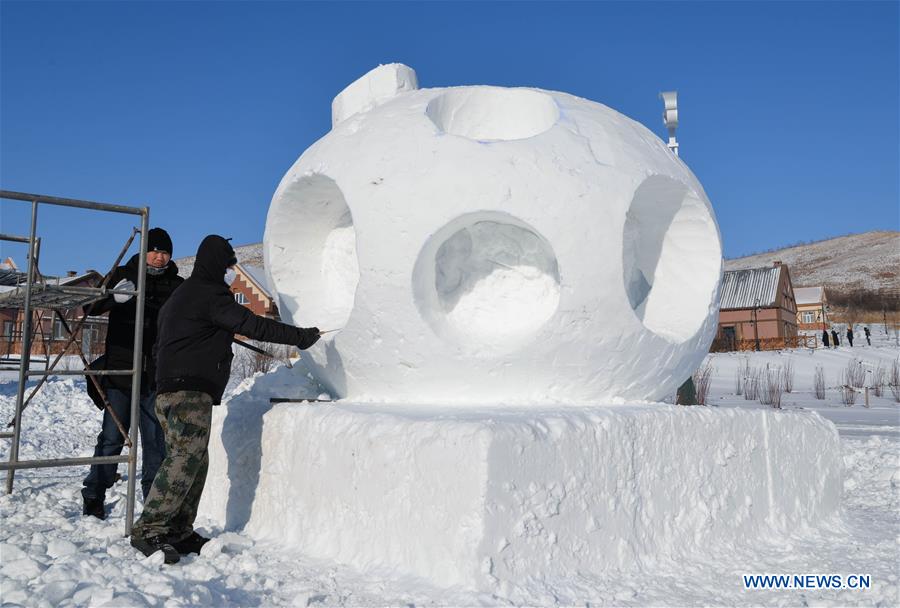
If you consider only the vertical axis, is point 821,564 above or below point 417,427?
below

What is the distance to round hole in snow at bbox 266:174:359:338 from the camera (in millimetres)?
5660

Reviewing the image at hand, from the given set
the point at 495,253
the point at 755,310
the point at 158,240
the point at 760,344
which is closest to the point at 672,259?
the point at 495,253

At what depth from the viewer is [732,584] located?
3.96 m

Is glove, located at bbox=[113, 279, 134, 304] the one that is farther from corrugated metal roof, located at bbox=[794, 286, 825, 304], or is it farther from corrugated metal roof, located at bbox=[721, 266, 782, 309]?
corrugated metal roof, located at bbox=[794, 286, 825, 304]

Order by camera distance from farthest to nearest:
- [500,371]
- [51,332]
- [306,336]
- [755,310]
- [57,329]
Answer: [755,310] → [57,329] → [51,332] → [500,371] → [306,336]

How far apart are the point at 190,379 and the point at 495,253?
2.30 m

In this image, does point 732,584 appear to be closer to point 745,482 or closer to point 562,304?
point 745,482

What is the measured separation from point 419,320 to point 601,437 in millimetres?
1413

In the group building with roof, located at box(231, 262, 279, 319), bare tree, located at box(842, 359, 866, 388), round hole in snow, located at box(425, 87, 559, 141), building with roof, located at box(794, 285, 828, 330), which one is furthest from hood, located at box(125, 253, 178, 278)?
building with roof, located at box(794, 285, 828, 330)

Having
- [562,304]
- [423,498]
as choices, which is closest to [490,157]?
[562,304]

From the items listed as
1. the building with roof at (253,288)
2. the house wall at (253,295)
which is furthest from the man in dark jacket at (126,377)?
the house wall at (253,295)

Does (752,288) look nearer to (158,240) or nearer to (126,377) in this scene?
(158,240)

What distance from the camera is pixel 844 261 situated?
8494 cm
